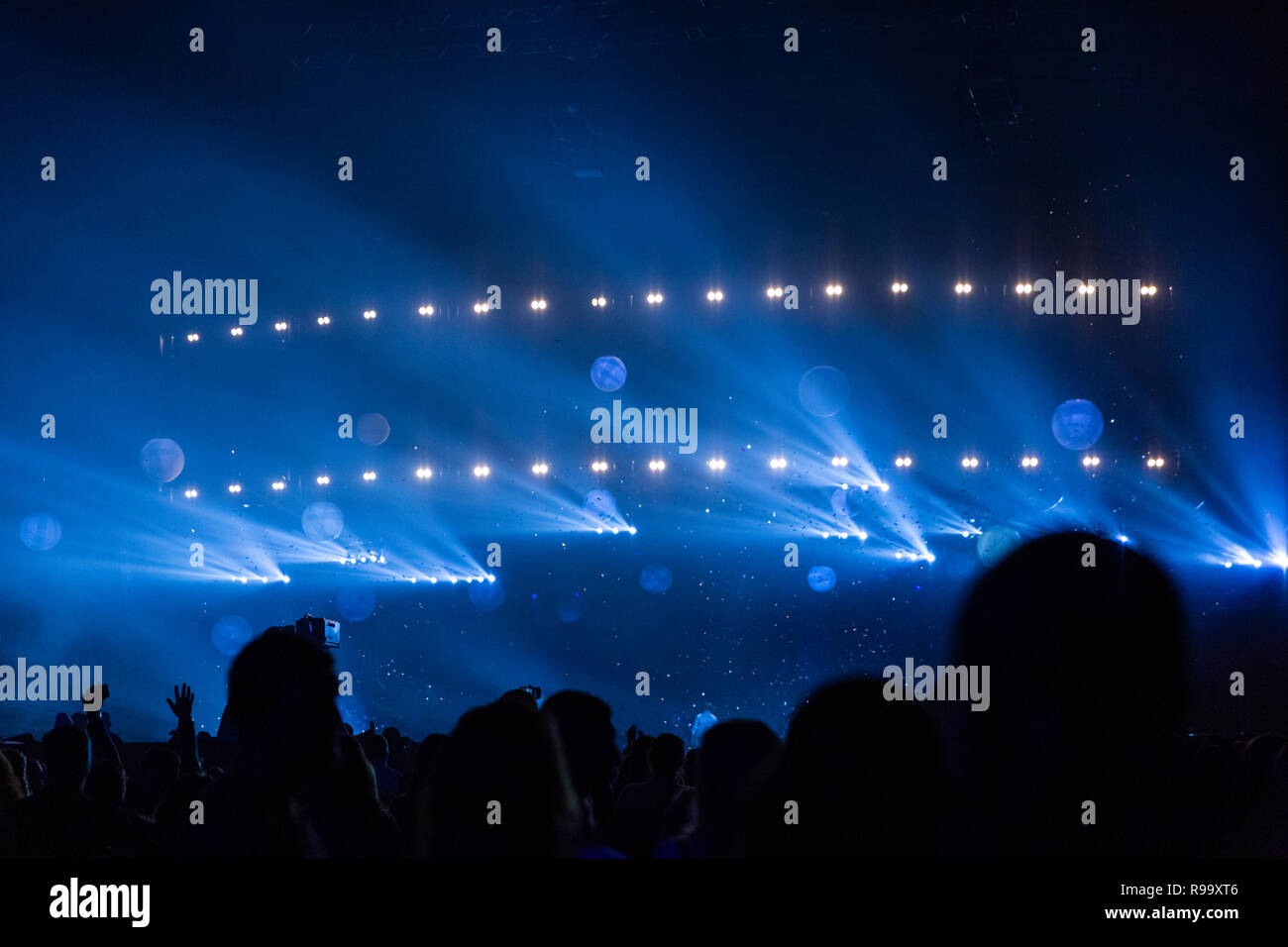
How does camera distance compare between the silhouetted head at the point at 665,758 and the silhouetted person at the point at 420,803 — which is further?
the silhouetted head at the point at 665,758

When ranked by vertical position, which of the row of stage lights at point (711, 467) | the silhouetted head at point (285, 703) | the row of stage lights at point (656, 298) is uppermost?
the row of stage lights at point (656, 298)

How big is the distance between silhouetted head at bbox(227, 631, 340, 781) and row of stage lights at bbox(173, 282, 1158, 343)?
1034cm

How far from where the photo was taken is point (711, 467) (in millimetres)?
13031

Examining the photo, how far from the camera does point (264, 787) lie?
2.29 meters

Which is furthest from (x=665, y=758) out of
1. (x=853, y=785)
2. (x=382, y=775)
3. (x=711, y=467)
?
(x=711, y=467)

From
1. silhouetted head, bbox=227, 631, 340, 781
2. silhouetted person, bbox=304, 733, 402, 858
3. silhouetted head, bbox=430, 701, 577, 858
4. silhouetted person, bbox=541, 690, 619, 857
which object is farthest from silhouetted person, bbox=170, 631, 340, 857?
silhouetted person, bbox=541, 690, 619, 857

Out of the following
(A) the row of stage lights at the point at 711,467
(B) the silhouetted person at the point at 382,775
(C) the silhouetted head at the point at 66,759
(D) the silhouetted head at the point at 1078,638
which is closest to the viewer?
(D) the silhouetted head at the point at 1078,638

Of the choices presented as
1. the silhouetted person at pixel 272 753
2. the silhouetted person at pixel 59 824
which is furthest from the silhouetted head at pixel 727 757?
the silhouetted person at pixel 59 824

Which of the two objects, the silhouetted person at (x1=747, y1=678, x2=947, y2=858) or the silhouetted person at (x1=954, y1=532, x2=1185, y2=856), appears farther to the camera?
the silhouetted person at (x1=747, y1=678, x2=947, y2=858)

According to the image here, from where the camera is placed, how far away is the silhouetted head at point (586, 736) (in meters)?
3.15

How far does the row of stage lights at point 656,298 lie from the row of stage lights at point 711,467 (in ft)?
6.53

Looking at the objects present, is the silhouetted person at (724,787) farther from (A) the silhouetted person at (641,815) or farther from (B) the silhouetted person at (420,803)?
(A) the silhouetted person at (641,815)

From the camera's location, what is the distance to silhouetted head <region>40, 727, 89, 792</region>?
306cm

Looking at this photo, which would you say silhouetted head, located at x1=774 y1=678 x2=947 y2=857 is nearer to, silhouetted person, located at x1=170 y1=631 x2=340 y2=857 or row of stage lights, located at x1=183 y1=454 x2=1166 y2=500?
silhouetted person, located at x1=170 y1=631 x2=340 y2=857
